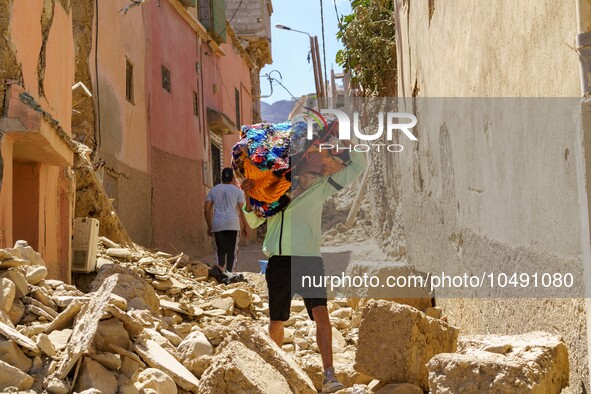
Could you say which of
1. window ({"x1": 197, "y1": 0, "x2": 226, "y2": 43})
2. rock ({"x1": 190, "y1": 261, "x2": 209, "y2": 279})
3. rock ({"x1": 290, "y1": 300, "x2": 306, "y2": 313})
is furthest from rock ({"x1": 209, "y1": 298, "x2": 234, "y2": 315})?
window ({"x1": 197, "y1": 0, "x2": 226, "y2": 43})

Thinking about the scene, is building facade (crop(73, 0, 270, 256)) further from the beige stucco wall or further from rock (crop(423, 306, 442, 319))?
rock (crop(423, 306, 442, 319))

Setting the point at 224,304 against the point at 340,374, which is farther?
the point at 224,304

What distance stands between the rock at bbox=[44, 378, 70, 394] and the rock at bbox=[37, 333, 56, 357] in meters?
0.23

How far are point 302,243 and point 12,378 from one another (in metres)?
1.64

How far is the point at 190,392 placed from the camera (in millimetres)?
4410

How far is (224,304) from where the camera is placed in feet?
24.4

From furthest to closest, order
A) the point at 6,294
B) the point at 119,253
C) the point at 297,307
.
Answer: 1. the point at 119,253
2. the point at 297,307
3. the point at 6,294

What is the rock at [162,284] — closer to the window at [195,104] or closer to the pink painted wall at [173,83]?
the pink painted wall at [173,83]

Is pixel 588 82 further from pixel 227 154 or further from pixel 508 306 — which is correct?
pixel 227 154

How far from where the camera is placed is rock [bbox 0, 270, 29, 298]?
14.6ft

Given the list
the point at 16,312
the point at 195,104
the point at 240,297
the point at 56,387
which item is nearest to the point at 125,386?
the point at 56,387

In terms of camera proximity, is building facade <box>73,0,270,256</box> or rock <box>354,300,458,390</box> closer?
rock <box>354,300,458,390</box>

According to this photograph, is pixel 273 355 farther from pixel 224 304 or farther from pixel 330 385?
pixel 224 304

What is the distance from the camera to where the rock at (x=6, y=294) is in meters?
4.25
